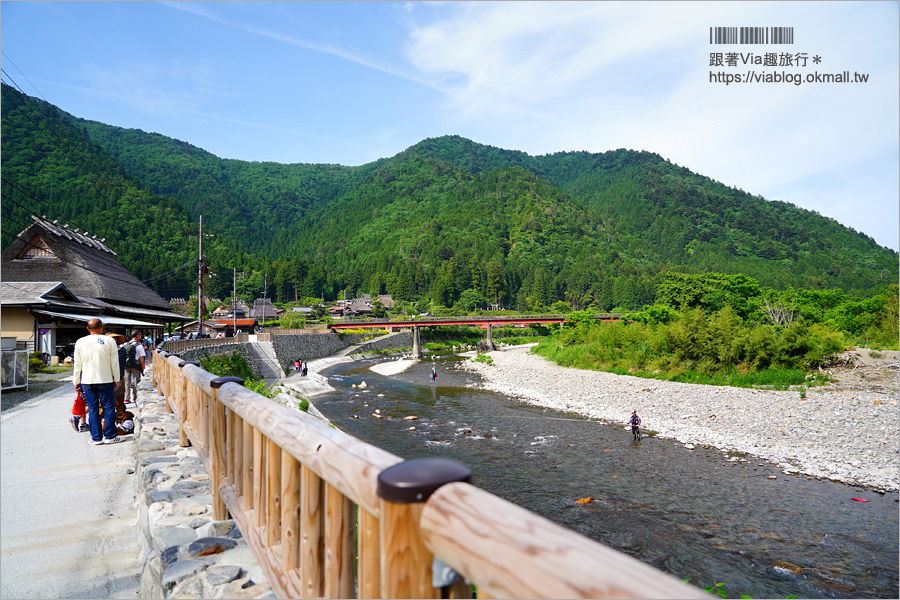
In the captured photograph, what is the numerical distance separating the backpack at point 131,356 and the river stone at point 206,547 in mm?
8365

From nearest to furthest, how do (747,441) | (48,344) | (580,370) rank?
(747,441) < (48,344) < (580,370)

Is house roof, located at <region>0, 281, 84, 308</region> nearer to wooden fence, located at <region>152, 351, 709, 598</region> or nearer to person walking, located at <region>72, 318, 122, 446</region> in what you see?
person walking, located at <region>72, 318, 122, 446</region>

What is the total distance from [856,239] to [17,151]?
227488mm

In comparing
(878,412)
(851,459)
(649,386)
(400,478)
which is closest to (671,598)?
(400,478)

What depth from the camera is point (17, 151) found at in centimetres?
7694

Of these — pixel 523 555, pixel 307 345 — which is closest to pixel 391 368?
pixel 307 345

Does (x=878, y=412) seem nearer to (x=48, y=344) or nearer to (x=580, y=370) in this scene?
(x=580, y=370)

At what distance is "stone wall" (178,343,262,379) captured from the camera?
21.7 meters

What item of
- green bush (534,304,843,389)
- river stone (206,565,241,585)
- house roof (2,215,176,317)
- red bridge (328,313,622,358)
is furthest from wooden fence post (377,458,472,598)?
red bridge (328,313,622,358)

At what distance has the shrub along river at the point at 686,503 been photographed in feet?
27.5

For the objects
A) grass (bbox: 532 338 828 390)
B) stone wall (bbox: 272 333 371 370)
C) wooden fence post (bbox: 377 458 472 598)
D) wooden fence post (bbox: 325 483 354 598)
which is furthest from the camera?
stone wall (bbox: 272 333 371 370)

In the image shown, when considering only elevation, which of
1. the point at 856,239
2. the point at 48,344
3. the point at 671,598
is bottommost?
the point at 48,344

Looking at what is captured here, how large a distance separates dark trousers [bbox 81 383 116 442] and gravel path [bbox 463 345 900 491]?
15.6m

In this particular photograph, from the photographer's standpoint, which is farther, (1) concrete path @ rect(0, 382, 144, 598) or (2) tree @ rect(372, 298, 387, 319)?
(2) tree @ rect(372, 298, 387, 319)
